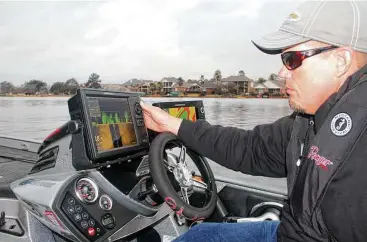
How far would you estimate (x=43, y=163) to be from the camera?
78.6 inches

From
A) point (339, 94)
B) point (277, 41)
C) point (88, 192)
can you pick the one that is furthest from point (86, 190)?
point (339, 94)

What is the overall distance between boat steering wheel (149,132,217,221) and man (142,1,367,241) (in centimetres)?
13

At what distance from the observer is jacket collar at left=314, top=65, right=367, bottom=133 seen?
1.32 metres

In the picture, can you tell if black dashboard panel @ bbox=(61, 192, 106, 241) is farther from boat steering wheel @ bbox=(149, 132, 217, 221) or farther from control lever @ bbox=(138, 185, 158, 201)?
boat steering wheel @ bbox=(149, 132, 217, 221)

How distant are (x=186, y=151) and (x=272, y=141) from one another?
51 centimetres

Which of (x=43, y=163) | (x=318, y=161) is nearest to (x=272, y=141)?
(x=318, y=161)

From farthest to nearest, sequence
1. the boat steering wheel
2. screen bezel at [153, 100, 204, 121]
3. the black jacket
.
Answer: screen bezel at [153, 100, 204, 121] → the boat steering wheel → the black jacket

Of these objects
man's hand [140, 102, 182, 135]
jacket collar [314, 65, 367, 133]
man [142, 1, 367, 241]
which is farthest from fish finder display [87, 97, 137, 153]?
jacket collar [314, 65, 367, 133]

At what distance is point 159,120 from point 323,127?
1098mm

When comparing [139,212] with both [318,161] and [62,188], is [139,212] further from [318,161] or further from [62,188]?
[318,161]

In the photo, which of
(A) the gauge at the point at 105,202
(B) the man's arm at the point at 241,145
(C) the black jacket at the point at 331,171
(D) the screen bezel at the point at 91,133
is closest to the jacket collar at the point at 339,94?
(C) the black jacket at the point at 331,171

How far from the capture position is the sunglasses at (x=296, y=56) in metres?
1.41

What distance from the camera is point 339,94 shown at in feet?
4.42

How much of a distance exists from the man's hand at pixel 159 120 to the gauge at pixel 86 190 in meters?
0.53
